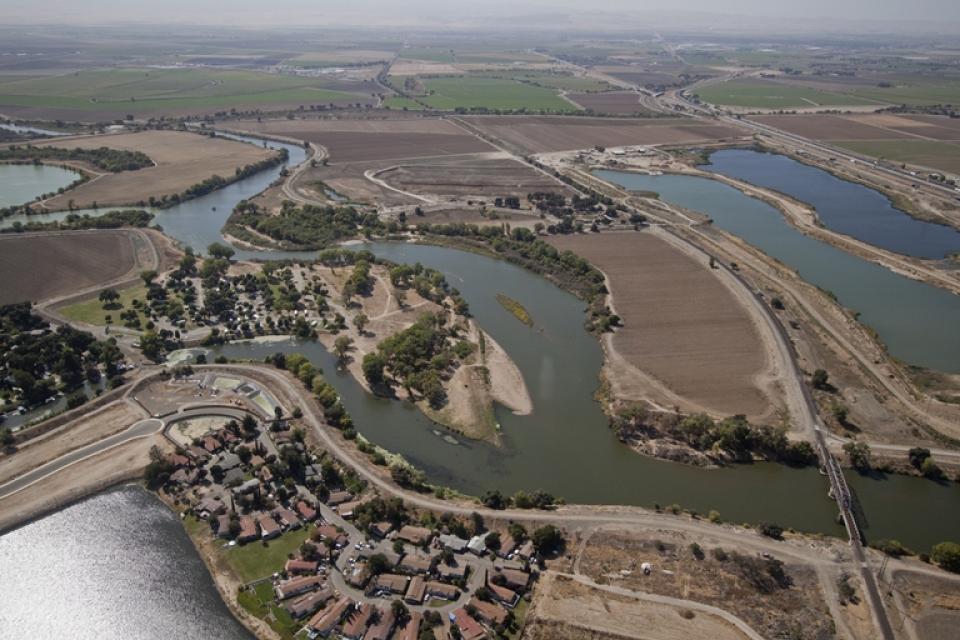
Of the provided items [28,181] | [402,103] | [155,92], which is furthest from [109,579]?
[155,92]

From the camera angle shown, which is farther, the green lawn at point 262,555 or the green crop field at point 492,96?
the green crop field at point 492,96

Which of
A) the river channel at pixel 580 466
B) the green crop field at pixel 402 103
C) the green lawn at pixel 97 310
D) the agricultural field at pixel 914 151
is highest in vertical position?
the green crop field at pixel 402 103

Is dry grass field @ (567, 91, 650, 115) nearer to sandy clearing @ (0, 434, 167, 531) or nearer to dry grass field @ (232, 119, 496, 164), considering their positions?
dry grass field @ (232, 119, 496, 164)

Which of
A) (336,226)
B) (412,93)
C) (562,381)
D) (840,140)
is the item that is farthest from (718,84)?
(562,381)

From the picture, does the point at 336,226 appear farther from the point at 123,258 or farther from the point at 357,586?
the point at 357,586

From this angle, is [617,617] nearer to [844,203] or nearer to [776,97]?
[844,203]

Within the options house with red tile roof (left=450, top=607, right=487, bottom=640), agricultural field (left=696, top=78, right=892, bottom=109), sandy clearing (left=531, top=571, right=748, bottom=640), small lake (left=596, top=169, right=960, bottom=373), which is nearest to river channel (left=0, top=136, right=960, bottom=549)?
sandy clearing (left=531, top=571, right=748, bottom=640)

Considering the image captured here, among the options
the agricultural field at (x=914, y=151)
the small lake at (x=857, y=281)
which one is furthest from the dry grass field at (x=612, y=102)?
the small lake at (x=857, y=281)

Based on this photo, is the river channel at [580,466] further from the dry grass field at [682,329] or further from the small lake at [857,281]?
the small lake at [857,281]
